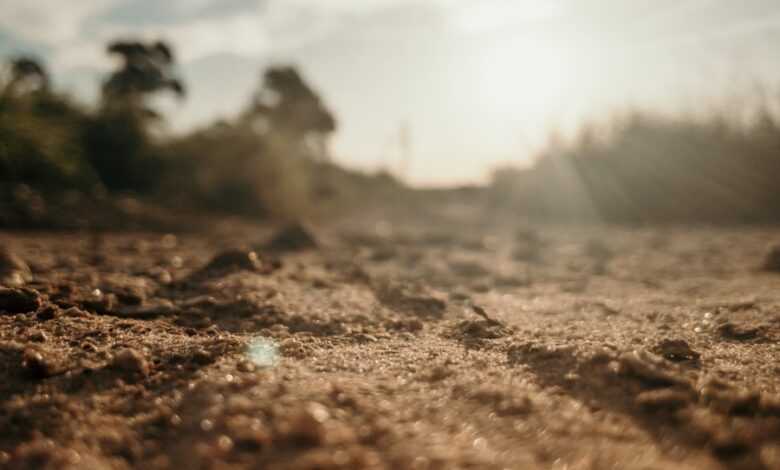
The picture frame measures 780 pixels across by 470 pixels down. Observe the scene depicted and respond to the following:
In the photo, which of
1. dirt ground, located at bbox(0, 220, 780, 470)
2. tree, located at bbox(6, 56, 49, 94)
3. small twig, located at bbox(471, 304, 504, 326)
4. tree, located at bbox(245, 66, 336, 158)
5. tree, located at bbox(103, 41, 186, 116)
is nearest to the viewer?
dirt ground, located at bbox(0, 220, 780, 470)

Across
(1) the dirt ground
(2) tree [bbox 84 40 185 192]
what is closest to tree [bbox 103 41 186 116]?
(2) tree [bbox 84 40 185 192]

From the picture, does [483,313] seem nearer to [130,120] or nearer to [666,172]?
[666,172]

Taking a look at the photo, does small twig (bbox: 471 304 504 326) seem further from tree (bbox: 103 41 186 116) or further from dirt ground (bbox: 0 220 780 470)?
tree (bbox: 103 41 186 116)

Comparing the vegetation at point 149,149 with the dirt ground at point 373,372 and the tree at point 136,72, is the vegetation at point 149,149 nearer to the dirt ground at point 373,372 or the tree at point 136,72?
the tree at point 136,72

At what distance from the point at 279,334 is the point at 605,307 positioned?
111 centimetres

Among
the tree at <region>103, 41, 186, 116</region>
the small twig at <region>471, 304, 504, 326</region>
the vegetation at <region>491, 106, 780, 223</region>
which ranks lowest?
the small twig at <region>471, 304, 504, 326</region>

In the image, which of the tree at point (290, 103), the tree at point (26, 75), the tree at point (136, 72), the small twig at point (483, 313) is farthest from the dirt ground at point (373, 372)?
the tree at point (290, 103)

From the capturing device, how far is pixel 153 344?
1.20m

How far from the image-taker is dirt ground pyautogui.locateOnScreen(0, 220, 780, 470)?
2.53 ft

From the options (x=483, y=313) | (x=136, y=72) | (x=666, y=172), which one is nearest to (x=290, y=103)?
A: (x=136, y=72)

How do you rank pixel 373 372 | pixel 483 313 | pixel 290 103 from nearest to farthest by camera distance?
pixel 373 372 < pixel 483 313 < pixel 290 103

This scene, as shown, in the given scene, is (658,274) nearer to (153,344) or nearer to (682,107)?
(153,344)

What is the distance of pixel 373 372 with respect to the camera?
3.58 feet

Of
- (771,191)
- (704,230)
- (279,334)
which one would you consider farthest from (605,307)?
(771,191)
